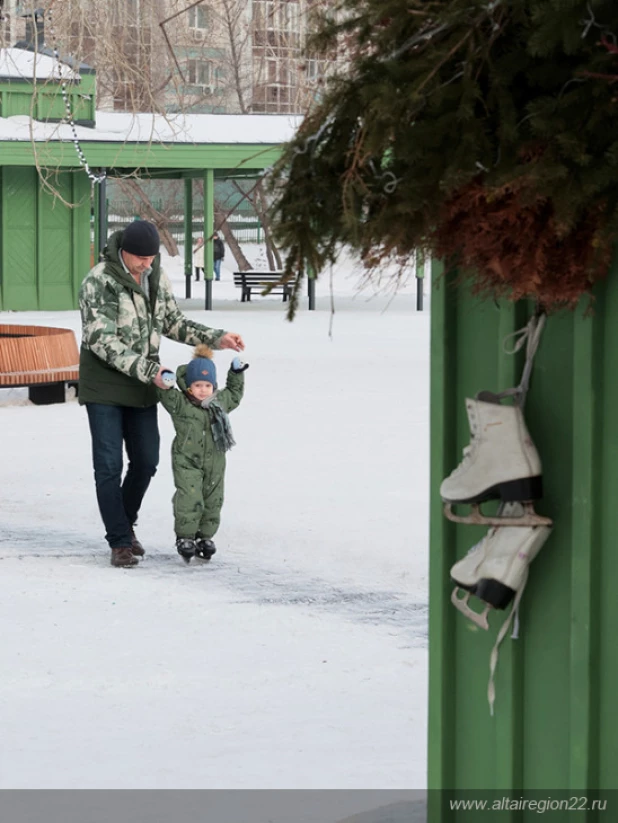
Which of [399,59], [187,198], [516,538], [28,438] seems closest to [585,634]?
[516,538]

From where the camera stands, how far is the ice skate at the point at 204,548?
7156 millimetres

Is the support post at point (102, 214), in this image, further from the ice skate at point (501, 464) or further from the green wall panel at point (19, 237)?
the ice skate at point (501, 464)

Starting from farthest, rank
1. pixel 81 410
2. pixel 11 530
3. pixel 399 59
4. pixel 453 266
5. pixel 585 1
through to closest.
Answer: pixel 81 410, pixel 11 530, pixel 453 266, pixel 399 59, pixel 585 1

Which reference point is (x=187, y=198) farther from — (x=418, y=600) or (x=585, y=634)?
(x=585, y=634)

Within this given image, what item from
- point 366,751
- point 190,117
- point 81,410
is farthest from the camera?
point 190,117

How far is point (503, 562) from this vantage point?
9.51 feet

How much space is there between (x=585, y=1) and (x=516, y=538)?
0.98 meters

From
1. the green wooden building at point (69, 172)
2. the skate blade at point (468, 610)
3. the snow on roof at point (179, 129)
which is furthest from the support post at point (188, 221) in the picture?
the skate blade at point (468, 610)

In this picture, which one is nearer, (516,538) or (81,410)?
(516,538)

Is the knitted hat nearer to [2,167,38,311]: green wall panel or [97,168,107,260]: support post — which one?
[97,168,107,260]: support post

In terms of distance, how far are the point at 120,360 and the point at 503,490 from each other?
4253 millimetres

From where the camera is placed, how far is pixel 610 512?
2828 mm

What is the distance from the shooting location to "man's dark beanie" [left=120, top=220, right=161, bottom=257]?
275 inches

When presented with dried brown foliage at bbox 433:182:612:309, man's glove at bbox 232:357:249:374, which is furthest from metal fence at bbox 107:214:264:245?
dried brown foliage at bbox 433:182:612:309
